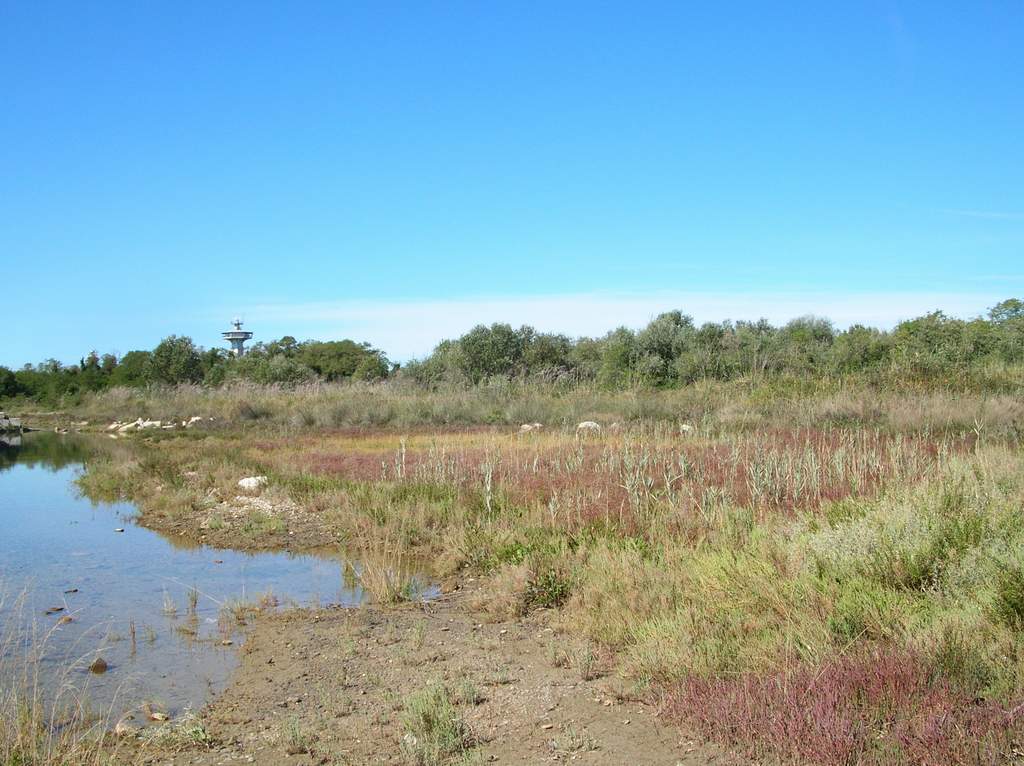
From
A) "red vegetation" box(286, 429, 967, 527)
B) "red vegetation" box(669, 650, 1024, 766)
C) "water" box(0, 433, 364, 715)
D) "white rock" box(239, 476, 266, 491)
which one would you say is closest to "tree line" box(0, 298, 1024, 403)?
"red vegetation" box(286, 429, 967, 527)

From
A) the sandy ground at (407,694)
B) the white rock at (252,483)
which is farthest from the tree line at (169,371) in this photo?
the sandy ground at (407,694)

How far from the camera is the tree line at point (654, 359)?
32906 mm

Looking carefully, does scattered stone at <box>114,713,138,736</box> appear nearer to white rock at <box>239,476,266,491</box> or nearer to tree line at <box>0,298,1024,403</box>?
white rock at <box>239,476,266,491</box>

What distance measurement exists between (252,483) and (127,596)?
317 inches

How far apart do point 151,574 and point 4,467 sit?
2300 cm

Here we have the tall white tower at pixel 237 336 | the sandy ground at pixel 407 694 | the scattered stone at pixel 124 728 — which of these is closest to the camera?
the sandy ground at pixel 407 694

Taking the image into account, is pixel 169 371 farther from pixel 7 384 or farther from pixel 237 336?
pixel 237 336

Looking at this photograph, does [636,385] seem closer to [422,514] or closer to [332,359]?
[422,514]

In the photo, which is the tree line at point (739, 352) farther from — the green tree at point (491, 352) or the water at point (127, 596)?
the water at point (127, 596)

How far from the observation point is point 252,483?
62.8 feet

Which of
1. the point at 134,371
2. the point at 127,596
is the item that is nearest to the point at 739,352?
the point at 127,596

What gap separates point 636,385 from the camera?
1464 inches

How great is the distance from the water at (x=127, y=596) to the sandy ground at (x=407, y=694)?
0.66m

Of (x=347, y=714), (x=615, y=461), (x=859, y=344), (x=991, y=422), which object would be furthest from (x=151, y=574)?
(x=859, y=344)
